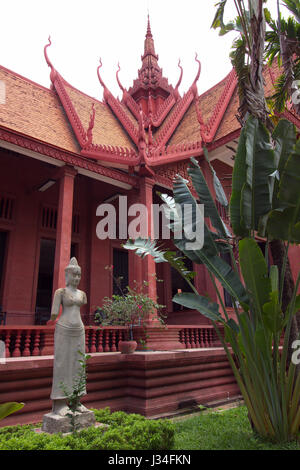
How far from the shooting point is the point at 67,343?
346 centimetres

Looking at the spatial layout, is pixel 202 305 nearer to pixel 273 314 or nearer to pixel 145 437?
pixel 273 314

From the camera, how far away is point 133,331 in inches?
277

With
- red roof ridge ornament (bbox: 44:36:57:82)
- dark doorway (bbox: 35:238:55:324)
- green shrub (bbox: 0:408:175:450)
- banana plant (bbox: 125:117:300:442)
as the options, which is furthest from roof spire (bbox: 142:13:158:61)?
green shrub (bbox: 0:408:175:450)

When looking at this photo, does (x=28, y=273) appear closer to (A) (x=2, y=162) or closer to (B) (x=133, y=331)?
(A) (x=2, y=162)

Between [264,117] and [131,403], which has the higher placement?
[264,117]

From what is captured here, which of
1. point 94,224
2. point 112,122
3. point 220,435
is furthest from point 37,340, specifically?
point 112,122

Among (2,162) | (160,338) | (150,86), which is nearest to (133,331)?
(160,338)

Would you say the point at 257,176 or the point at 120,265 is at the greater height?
the point at 120,265

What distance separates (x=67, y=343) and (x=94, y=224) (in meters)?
8.03

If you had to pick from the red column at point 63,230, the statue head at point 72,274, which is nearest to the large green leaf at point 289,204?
the statue head at point 72,274

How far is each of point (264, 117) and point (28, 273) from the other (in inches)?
304

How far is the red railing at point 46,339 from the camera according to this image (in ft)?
18.3

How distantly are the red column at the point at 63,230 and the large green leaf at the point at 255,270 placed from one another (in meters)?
4.88

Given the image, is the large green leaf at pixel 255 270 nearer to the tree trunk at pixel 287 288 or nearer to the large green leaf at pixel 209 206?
the large green leaf at pixel 209 206
